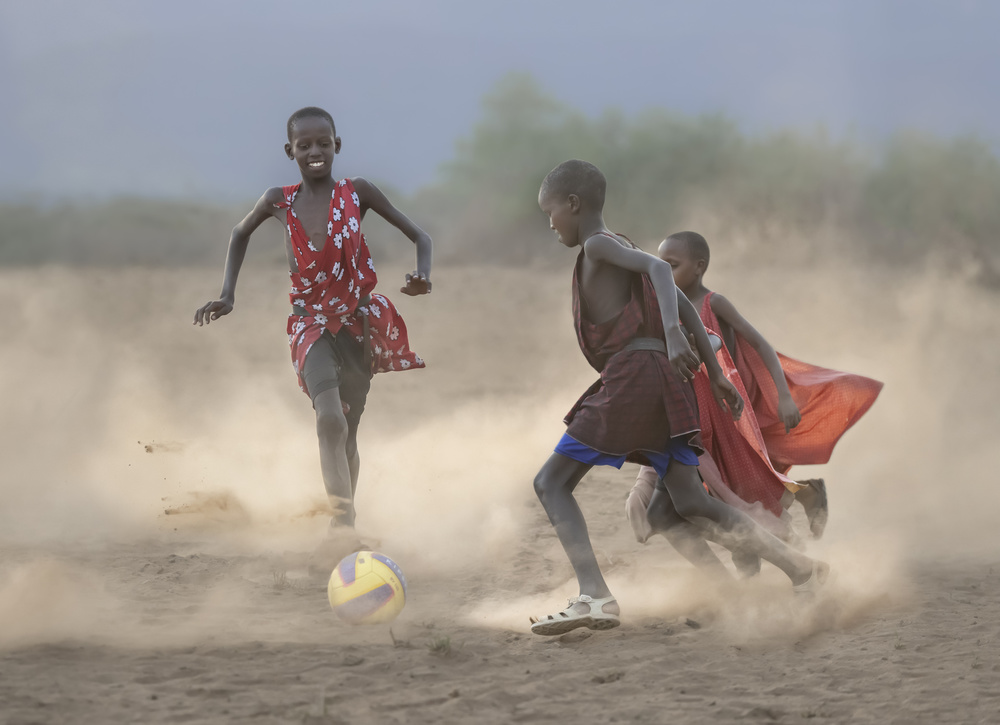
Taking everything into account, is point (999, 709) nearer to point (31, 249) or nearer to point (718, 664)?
point (718, 664)

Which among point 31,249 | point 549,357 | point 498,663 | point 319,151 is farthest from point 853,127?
point 498,663

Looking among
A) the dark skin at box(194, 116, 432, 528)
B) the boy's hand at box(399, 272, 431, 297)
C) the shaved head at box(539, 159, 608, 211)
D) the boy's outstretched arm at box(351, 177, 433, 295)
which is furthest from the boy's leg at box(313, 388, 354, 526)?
the shaved head at box(539, 159, 608, 211)

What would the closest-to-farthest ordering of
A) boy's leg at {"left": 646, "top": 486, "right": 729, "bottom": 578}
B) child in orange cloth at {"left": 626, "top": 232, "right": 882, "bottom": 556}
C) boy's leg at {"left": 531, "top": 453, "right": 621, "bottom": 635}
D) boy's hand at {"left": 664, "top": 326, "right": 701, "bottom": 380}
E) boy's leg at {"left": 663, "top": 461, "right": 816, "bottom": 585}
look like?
boy's hand at {"left": 664, "top": 326, "right": 701, "bottom": 380}
boy's leg at {"left": 531, "top": 453, "right": 621, "bottom": 635}
boy's leg at {"left": 663, "top": 461, "right": 816, "bottom": 585}
boy's leg at {"left": 646, "top": 486, "right": 729, "bottom": 578}
child in orange cloth at {"left": 626, "top": 232, "right": 882, "bottom": 556}

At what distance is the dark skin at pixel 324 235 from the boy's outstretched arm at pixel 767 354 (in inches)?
53.8

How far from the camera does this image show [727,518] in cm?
421

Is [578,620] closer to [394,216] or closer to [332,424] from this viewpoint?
[332,424]

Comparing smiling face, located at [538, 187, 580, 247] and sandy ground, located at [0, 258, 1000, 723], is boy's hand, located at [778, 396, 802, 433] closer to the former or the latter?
sandy ground, located at [0, 258, 1000, 723]

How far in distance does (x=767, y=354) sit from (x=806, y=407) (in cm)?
43

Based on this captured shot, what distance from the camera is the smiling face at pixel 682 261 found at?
5.05m

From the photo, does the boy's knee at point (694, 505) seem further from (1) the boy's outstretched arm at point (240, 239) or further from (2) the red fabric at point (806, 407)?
(1) the boy's outstretched arm at point (240, 239)

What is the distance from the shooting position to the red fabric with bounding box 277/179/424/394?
17.2ft

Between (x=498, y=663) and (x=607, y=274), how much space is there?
1525 mm

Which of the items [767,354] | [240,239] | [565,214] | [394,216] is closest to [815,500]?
[767,354]

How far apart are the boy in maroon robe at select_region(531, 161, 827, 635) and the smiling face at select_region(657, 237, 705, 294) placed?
2.67 feet
